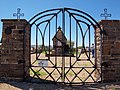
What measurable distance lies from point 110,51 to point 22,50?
8.58 feet

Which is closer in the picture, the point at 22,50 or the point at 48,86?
the point at 48,86

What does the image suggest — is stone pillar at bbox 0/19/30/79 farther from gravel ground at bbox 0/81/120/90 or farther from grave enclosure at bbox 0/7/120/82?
gravel ground at bbox 0/81/120/90

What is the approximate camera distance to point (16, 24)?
7207mm

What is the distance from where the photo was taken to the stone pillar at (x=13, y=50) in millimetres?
7180

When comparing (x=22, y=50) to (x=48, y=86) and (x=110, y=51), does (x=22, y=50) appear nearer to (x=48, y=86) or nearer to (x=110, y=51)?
(x=48, y=86)

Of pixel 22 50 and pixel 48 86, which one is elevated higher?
pixel 22 50

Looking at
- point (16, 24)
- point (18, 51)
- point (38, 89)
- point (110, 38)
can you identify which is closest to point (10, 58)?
point (18, 51)

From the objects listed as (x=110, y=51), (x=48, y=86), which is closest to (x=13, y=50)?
(x=48, y=86)

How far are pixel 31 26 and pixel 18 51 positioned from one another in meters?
0.84

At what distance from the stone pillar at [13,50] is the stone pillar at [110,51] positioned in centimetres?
235

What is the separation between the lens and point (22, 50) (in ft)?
23.6

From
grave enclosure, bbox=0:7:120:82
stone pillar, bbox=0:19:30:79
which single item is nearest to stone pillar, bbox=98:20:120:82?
grave enclosure, bbox=0:7:120:82

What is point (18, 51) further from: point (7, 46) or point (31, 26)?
point (31, 26)

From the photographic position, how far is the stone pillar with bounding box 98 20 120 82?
7164mm
